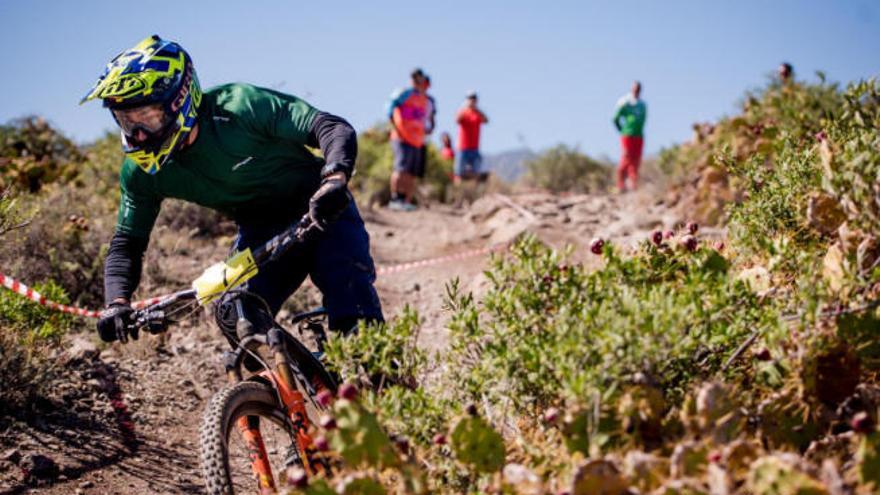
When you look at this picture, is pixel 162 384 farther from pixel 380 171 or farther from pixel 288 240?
pixel 380 171

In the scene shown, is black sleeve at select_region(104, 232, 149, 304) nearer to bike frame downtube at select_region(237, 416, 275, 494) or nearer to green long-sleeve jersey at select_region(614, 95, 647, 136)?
bike frame downtube at select_region(237, 416, 275, 494)

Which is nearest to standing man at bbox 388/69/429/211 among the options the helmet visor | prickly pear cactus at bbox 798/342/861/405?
the helmet visor

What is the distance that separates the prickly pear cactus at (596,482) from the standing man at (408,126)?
10.5 meters

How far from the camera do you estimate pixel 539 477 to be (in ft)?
7.39

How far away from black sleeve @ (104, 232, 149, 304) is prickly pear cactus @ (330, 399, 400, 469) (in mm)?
1774

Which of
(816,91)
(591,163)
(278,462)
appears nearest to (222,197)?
(278,462)

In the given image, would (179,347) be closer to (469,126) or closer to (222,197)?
(222,197)

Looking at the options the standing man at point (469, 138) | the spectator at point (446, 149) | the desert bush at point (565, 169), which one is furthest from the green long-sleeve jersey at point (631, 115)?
the desert bush at point (565, 169)

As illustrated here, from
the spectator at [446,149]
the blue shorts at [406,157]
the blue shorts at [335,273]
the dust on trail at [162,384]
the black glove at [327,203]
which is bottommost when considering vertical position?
the dust on trail at [162,384]

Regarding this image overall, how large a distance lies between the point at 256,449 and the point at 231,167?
4.23 ft

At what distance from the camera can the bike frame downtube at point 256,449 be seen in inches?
123

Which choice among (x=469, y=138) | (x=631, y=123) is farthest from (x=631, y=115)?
(x=469, y=138)

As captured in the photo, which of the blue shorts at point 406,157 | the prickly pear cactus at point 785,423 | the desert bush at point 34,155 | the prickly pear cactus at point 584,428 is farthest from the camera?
the blue shorts at point 406,157

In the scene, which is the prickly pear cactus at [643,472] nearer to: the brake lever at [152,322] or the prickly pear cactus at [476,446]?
the prickly pear cactus at [476,446]
